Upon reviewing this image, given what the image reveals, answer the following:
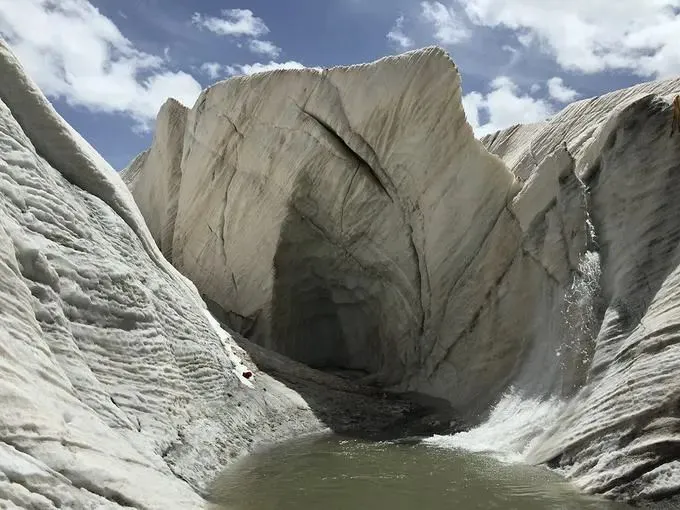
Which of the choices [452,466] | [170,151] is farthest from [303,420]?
[170,151]

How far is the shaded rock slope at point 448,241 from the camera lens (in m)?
7.82

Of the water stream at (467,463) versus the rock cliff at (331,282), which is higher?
the rock cliff at (331,282)

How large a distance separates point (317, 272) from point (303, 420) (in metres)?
6.28

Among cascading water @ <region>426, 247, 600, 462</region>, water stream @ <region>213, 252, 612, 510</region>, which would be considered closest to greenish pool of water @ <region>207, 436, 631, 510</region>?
water stream @ <region>213, 252, 612, 510</region>

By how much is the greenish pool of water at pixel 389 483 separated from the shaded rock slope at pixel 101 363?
1.73 feet

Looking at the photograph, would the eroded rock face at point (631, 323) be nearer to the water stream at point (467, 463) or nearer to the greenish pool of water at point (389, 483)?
the water stream at point (467, 463)

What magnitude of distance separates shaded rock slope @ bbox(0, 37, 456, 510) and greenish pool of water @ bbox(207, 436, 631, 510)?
0.53 metres

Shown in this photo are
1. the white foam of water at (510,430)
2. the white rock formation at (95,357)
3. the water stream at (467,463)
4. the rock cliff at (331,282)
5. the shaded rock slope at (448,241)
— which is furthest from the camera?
the white foam of water at (510,430)

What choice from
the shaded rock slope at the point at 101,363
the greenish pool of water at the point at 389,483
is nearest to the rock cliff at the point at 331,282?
the shaded rock slope at the point at 101,363

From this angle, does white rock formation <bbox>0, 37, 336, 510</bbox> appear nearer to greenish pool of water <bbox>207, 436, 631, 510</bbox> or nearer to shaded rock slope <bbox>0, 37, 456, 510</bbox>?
shaded rock slope <bbox>0, 37, 456, 510</bbox>

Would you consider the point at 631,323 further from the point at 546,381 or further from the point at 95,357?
the point at 95,357

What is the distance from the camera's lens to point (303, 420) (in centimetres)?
1104

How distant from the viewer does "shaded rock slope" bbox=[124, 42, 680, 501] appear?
782cm

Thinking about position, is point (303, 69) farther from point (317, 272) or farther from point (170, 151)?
point (170, 151)
